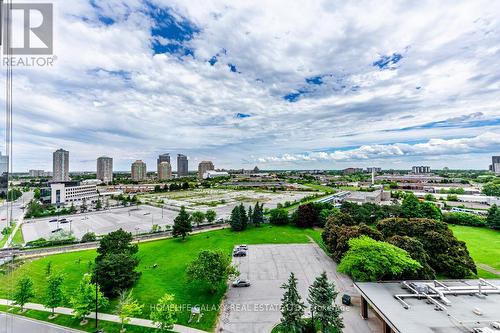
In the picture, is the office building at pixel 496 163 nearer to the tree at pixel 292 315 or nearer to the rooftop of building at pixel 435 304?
the rooftop of building at pixel 435 304

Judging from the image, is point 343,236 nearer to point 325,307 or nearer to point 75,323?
point 325,307

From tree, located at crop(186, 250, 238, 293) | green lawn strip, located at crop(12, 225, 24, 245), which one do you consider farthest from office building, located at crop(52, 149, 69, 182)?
tree, located at crop(186, 250, 238, 293)

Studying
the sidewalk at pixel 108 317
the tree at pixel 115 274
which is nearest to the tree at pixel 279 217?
the tree at pixel 115 274

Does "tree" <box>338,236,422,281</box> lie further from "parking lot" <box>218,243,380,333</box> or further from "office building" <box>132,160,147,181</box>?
"office building" <box>132,160,147,181</box>

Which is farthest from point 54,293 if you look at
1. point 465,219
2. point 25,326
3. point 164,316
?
point 465,219

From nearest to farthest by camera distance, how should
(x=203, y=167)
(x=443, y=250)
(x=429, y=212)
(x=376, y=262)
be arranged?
(x=376, y=262)
(x=443, y=250)
(x=429, y=212)
(x=203, y=167)
